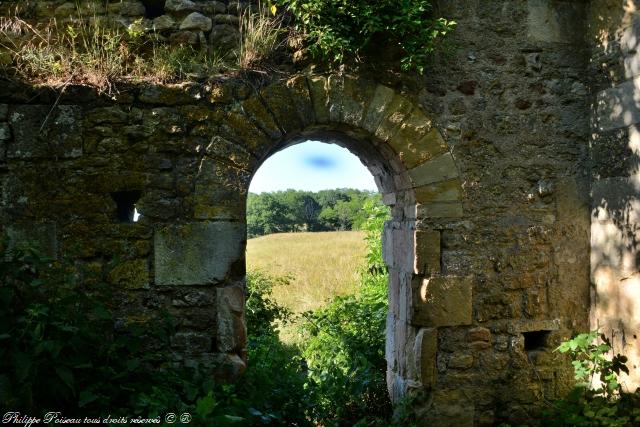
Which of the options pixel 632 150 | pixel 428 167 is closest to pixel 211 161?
pixel 428 167

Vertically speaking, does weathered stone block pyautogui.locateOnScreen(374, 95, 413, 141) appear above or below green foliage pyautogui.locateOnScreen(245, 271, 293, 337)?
above

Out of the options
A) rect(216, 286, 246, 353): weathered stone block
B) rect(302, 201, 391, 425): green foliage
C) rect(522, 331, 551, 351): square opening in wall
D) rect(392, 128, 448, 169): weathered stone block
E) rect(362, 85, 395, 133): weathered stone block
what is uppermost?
rect(362, 85, 395, 133): weathered stone block

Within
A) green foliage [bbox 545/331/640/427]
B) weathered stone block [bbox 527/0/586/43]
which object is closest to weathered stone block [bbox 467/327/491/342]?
green foliage [bbox 545/331/640/427]

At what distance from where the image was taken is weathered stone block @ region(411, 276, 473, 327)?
3.88m

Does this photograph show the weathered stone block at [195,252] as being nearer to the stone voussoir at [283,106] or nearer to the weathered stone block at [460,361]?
the stone voussoir at [283,106]

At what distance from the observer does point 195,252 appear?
11.8ft

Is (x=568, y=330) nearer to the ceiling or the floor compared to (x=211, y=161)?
nearer to the floor

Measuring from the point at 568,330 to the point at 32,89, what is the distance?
4.40 metres

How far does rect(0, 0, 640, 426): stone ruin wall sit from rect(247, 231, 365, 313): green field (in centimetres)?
320

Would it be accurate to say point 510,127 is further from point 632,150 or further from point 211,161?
point 211,161

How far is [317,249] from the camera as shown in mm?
15562

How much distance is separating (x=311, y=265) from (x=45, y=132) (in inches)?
370

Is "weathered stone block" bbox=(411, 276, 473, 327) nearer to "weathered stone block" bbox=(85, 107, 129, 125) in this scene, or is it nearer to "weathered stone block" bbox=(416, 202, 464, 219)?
"weathered stone block" bbox=(416, 202, 464, 219)

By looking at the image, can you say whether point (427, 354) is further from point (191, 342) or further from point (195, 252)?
point (195, 252)
